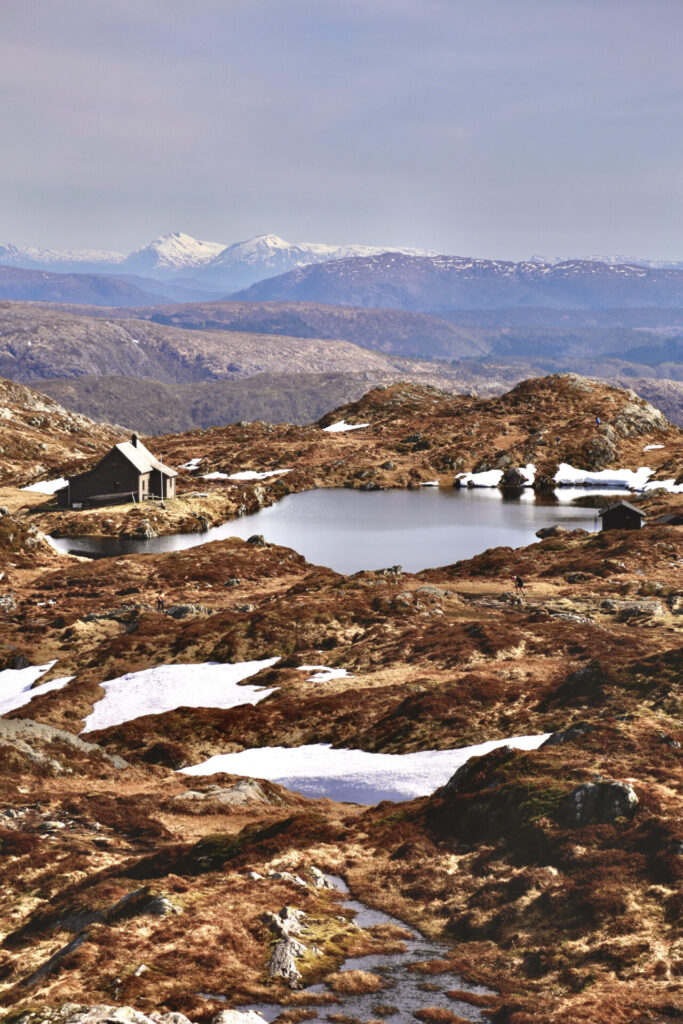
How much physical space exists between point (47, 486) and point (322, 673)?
413ft

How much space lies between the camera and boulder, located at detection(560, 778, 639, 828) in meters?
25.9

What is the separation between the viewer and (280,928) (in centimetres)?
2217

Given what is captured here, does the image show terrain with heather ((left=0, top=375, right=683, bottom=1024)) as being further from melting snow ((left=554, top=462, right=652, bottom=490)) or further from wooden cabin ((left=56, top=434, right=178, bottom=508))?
melting snow ((left=554, top=462, right=652, bottom=490))

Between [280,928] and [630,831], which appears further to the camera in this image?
[630,831]

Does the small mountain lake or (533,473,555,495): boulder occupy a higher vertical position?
(533,473,555,495): boulder

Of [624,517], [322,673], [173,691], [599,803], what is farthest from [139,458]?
[599,803]

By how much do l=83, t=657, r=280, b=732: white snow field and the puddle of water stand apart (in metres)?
28.2

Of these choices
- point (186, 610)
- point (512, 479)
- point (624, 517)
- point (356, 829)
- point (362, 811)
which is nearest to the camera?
point (356, 829)

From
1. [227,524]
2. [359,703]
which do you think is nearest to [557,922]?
[359,703]

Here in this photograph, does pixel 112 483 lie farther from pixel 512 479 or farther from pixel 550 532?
pixel 512 479

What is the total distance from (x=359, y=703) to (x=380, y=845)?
16.5m

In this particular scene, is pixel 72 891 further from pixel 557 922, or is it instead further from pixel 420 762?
pixel 420 762

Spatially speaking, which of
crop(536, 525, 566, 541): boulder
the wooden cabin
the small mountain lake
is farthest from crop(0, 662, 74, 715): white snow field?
the wooden cabin

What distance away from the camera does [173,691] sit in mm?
52688
